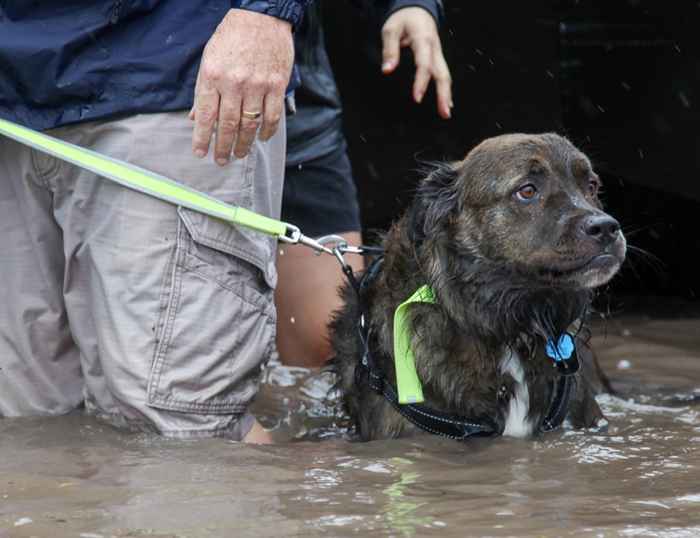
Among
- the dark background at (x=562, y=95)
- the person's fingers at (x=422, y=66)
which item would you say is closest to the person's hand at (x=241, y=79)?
the person's fingers at (x=422, y=66)

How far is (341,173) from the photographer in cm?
528

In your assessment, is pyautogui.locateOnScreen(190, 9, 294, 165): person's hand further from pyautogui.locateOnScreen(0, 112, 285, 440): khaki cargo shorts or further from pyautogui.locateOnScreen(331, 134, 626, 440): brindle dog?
pyautogui.locateOnScreen(331, 134, 626, 440): brindle dog

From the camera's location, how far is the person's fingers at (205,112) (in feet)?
11.3

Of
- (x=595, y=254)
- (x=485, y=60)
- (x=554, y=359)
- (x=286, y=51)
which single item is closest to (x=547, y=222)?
(x=595, y=254)

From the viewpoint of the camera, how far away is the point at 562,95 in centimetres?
678

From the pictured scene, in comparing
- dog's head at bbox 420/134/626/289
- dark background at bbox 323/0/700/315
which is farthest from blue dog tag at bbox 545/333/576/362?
dark background at bbox 323/0/700/315

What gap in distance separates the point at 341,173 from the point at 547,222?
1505 millimetres

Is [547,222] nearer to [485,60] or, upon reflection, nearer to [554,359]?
[554,359]

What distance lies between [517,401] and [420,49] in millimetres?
1381

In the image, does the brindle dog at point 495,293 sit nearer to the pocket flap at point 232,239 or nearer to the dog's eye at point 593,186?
the dog's eye at point 593,186

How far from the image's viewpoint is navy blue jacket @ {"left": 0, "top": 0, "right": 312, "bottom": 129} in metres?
3.63

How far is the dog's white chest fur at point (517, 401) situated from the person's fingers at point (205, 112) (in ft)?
4.36

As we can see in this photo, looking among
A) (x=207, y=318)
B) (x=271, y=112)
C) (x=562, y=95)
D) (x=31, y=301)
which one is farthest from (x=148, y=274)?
(x=562, y=95)

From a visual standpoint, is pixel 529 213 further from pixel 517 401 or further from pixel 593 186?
pixel 517 401
